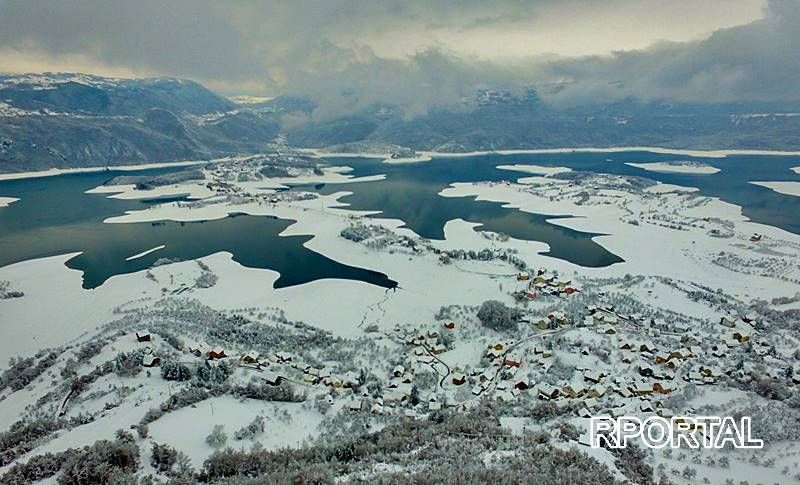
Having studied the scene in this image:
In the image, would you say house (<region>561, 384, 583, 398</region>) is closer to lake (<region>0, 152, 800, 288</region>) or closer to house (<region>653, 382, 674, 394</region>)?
house (<region>653, 382, 674, 394</region>)

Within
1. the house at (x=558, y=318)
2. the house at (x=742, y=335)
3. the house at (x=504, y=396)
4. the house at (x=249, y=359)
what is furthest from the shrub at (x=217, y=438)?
the house at (x=742, y=335)

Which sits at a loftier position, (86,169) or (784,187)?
(86,169)

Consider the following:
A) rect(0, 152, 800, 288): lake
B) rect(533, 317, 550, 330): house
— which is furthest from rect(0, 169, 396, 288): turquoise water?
rect(533, 317, 550, 330): house

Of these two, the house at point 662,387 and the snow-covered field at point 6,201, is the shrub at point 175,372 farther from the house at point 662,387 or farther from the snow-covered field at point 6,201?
the snow-covered field at point 6,201

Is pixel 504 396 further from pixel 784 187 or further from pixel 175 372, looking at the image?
pixel 784 187

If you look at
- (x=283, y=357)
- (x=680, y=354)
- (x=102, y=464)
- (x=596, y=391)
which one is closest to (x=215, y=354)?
(x=283, y=357)

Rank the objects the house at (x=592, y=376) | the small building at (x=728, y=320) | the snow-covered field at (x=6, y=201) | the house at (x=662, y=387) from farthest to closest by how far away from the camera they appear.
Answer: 1. the snow-covered field at (x=6, y=201)
2. the small building at (x=728, y=320)
3. the house at (x=592, y=376)
4. the house at (x=662, y=387)

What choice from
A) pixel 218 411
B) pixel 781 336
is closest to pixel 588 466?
pixel 218 411
